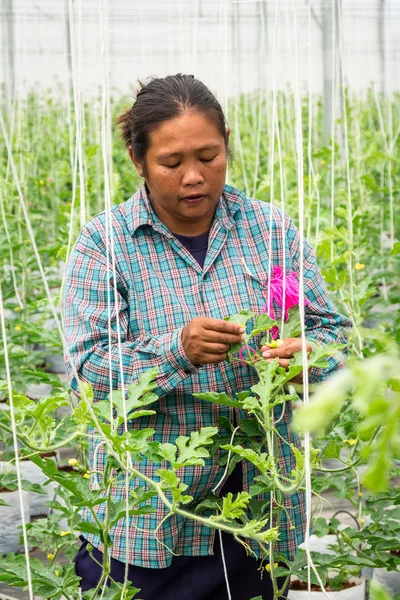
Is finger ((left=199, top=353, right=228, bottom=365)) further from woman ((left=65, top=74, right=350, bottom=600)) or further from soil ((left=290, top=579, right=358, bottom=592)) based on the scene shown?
soil ((left=290, top=579, right=358, bottom=592))

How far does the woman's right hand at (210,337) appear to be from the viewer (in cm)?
130

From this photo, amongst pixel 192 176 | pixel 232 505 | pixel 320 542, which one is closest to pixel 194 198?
pixel 192 176

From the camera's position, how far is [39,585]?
1.43 m

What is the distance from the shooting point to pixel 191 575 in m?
1.53

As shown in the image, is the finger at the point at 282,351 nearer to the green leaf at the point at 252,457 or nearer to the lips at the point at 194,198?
the green leaf at the point at 252,457

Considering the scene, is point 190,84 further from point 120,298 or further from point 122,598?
point 122,598

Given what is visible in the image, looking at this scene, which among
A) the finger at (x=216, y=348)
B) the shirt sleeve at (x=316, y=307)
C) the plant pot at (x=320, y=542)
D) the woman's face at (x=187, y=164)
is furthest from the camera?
the plant pot at (x=320, y=542)

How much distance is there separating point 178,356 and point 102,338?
0.51 feet

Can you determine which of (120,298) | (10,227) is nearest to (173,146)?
(120,298)

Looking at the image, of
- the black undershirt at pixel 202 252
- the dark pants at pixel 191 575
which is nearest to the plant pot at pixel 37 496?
the dark pants at pixel 191 575

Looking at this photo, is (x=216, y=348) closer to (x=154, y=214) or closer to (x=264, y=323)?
(x=264, y=323)

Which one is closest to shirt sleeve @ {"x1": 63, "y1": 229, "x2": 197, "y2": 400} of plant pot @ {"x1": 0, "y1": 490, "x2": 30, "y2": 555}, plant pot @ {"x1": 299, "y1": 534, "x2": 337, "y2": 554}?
plant pot @ {"x1": 299, "y1": 534, "x2": 337, "y2": 554}

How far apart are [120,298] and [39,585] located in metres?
0.48

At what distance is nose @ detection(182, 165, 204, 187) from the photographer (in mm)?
1406
